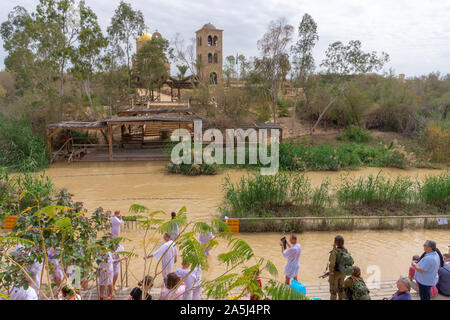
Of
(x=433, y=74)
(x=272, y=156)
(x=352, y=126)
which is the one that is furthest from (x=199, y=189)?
(x=433, y=74)

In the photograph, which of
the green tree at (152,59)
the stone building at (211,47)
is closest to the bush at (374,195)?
the green tree at (152,59)

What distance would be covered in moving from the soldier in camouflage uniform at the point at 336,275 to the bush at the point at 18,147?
15.9 m

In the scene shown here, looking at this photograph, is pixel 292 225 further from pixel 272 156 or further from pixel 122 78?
pixel 122 78

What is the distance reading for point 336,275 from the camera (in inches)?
196

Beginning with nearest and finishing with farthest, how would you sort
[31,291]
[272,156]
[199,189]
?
[31,291] → [199,189] → [272,156]

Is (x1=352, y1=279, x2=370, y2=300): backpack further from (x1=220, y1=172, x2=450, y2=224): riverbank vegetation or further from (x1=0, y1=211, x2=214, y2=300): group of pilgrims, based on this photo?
(x1=220, y1=172, x2=450, y2=224): riverbank vegetation

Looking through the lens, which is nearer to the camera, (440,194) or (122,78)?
(440,194)

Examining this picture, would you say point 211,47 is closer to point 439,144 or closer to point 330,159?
point 330,159

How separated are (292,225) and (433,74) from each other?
31914 millimetres

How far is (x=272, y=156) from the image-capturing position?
17.0 meters

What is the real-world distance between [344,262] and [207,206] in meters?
7.16

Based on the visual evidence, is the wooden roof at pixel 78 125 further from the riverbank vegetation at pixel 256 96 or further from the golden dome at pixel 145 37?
the golden dome at pixel 145 37

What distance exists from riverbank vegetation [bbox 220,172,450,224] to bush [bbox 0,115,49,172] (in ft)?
37.9

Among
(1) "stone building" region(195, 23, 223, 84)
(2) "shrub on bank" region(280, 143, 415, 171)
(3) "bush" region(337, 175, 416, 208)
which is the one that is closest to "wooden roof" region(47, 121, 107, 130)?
(2) "shrub on bank" region(280, 143, 415, 171)
